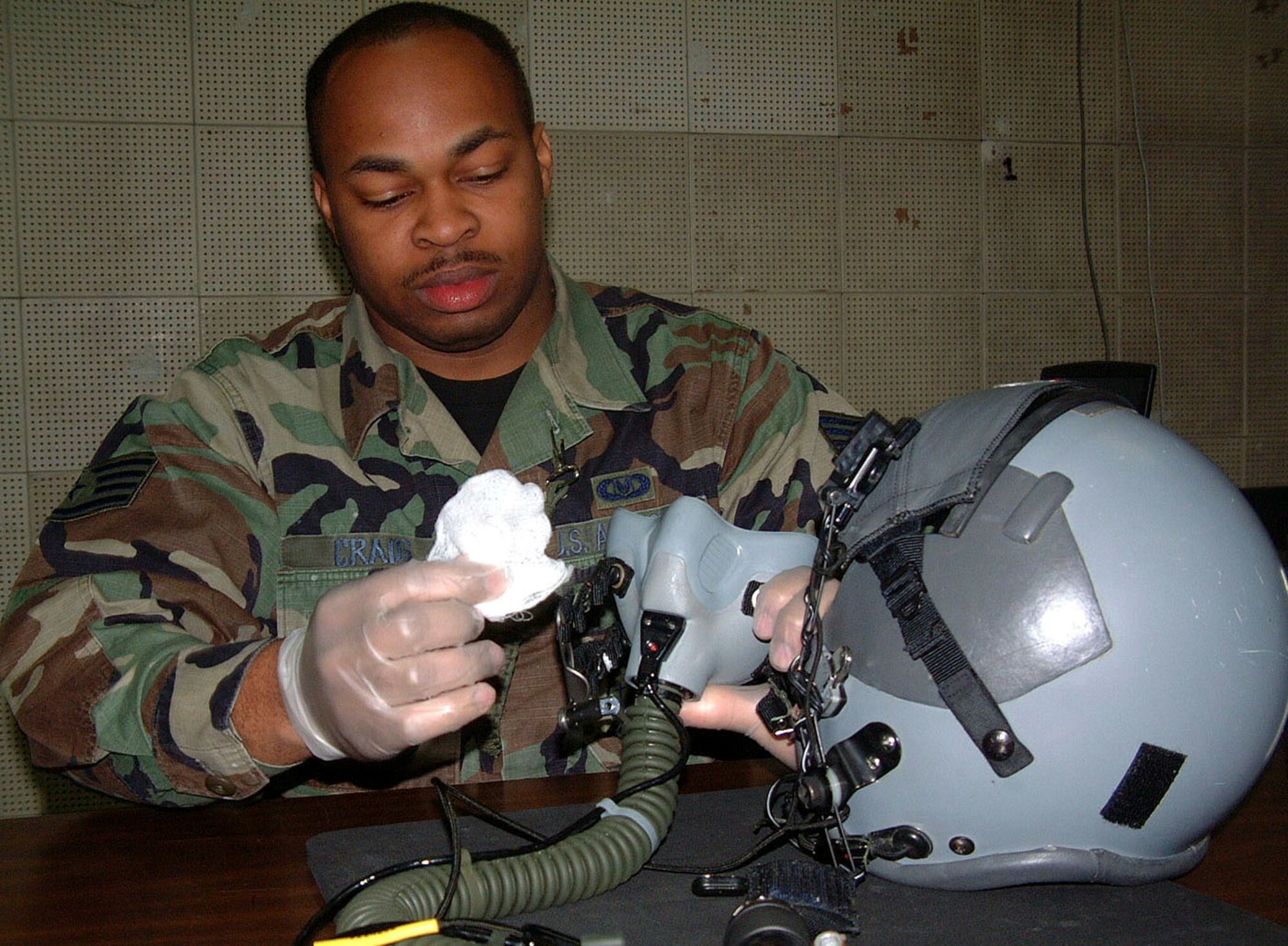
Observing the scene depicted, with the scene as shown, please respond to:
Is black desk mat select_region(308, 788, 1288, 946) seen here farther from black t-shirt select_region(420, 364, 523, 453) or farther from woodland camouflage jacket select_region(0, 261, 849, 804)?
black t-shirt select_region(420, 364, 523, 453)

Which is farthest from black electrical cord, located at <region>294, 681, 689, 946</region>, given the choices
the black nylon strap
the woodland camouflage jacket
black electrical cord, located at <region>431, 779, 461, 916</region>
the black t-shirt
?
the black t-shirt

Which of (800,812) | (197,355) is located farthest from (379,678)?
(197,355)

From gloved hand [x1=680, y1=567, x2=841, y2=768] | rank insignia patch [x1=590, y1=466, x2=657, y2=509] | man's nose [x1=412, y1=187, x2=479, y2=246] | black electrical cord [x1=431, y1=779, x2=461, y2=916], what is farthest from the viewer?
rank insignia patch [x1=590, y1=466, x2=657, y2=509]

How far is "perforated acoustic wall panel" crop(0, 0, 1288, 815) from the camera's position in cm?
264

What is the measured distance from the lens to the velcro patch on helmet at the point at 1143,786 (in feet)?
3.00

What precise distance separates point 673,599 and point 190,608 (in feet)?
2.52

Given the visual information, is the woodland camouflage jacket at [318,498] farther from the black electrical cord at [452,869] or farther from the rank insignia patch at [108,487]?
the black electrical cord at [452,869]

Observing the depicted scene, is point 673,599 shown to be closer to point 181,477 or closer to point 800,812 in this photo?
point 800,812

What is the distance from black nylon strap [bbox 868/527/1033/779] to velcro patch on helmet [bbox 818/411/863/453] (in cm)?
82

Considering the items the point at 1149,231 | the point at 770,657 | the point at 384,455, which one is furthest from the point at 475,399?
the point at 1149,231

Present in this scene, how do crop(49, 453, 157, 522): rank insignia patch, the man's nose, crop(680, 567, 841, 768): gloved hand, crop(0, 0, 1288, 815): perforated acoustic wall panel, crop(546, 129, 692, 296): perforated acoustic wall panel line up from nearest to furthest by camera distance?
crop(680, 567, 841, 768): gloved hand, crop(49, 453, 157, 522): rank insignia patch, the man's nose, crop(0, 0, 1288, 815): perforated acoustic wall panel, crop(546, 129, 692, 296): perforated acoustic wall panel

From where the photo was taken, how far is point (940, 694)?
95cm

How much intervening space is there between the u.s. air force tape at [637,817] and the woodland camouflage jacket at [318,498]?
0.48 metres

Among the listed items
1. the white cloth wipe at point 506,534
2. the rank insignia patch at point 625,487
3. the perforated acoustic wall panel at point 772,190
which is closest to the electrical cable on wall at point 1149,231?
the perforated acoustic wall panel at point 772,190
